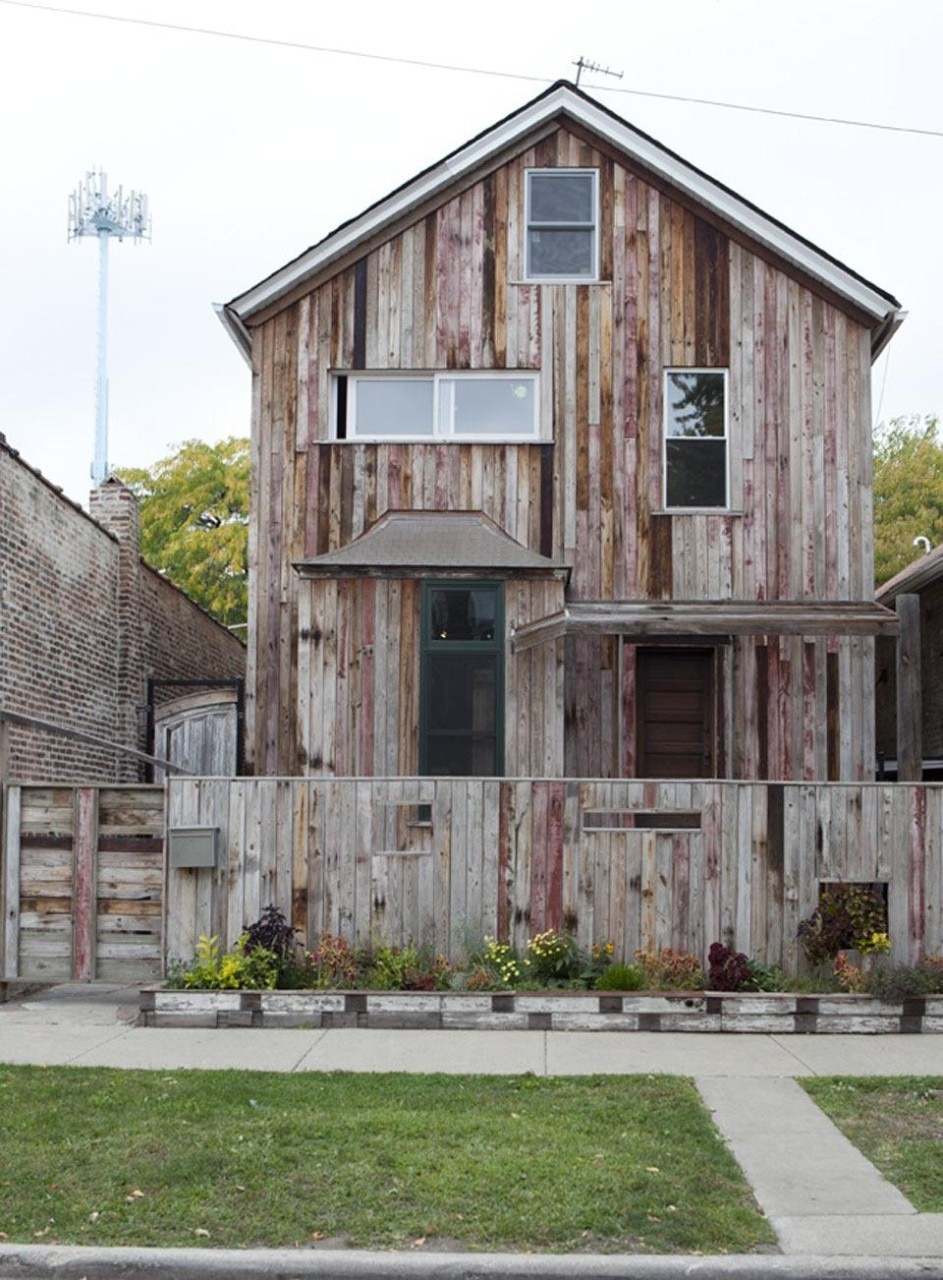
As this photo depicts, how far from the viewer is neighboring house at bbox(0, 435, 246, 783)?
45.2 feet

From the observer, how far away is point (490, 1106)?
303 inches

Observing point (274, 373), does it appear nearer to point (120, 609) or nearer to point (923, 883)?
point (120, 609)

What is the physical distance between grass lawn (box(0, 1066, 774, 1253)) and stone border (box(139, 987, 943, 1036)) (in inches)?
74.4

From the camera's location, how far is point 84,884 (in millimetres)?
11305

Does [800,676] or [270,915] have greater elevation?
[800,676]

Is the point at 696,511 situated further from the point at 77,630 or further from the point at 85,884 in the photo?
the point at 85,884

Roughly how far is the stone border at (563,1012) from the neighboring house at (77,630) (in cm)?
288

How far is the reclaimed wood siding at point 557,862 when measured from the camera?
433 inches

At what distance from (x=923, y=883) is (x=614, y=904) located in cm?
236

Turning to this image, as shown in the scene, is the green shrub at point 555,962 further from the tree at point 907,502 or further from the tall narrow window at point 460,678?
the tree at point 907,502

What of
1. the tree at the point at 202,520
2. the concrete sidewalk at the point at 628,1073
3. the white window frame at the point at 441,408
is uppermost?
the tree at the point at 202,520

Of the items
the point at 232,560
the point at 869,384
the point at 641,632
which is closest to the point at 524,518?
the point at 641,632

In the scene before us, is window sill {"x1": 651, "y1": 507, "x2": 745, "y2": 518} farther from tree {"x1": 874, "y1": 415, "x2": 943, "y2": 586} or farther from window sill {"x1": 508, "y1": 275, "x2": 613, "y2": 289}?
tree {"x1": 874, "y1": 415, "x2": 943, "y2": 586}

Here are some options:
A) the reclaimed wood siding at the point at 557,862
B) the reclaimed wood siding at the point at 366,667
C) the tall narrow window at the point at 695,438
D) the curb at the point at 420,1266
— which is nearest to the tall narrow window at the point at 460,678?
the reclaimed wood siding at the point at 366,667
